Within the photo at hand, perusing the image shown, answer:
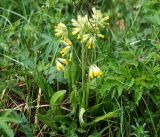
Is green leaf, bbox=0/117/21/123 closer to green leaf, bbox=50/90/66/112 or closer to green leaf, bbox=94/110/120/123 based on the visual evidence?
green leaf, bbox=50/90/66/112

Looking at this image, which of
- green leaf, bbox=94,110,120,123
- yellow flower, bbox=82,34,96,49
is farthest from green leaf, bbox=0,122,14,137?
yellow flower, bbox=82,34,96,49

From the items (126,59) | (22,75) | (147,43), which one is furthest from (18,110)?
(147,43)

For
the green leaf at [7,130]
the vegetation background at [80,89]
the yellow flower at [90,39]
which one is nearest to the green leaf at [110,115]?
the vegetation background at [80,89]

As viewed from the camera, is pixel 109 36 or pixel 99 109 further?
pixel 109 36

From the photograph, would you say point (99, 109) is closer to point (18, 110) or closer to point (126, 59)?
point (126, 59)

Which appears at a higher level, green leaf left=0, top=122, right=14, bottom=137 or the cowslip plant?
the cowslip plant

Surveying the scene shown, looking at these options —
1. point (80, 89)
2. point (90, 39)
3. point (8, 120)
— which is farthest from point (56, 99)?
point (90, 39)

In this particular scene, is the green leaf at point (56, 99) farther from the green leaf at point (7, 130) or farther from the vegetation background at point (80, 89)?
the green leaf at point (7, 130)

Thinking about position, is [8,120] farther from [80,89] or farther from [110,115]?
[110,115]
